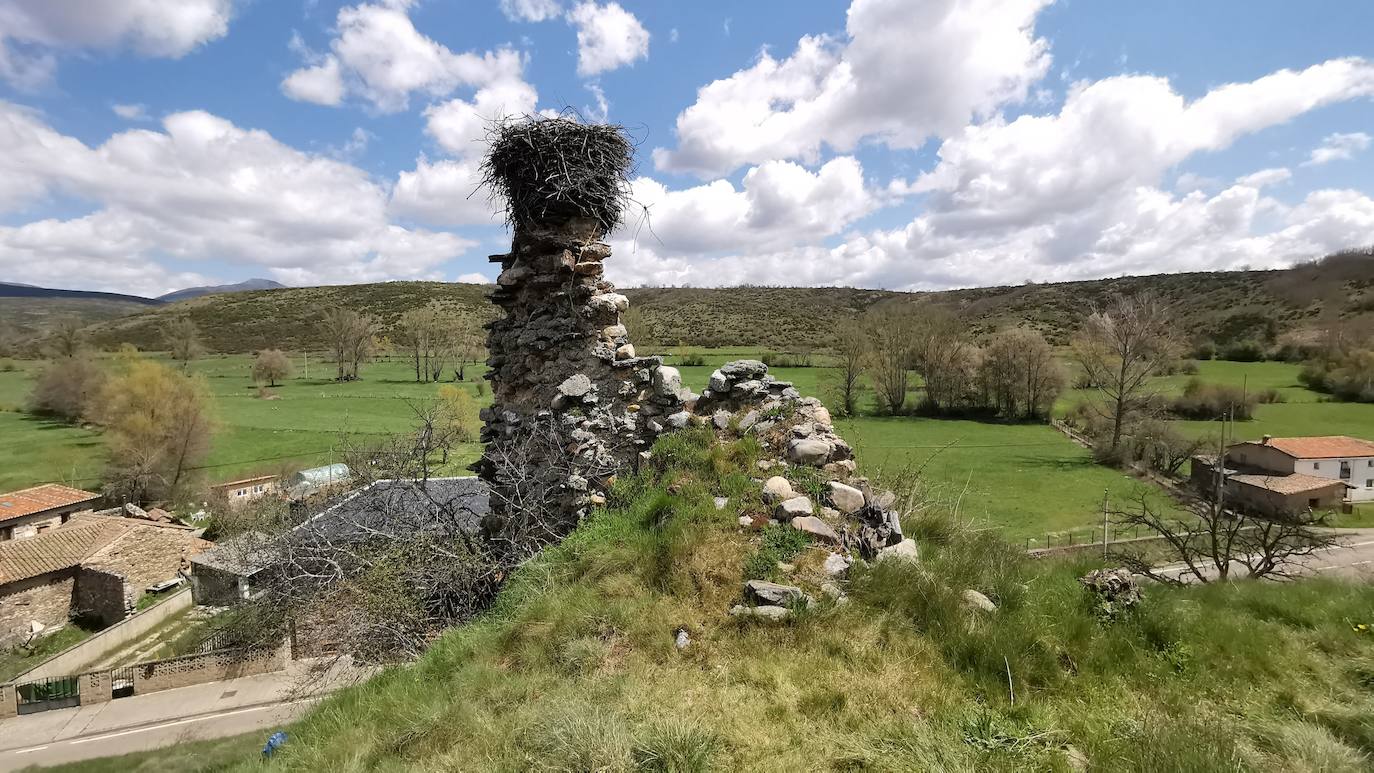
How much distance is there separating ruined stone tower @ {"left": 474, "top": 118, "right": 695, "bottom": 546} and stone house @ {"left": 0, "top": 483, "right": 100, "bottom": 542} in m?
30.9

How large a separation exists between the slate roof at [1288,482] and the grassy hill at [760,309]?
745cm

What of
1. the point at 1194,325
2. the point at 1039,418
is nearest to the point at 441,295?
the point at 1039,418

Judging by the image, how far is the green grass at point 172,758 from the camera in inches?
466

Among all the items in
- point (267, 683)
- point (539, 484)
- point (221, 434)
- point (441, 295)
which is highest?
point (441, 295)

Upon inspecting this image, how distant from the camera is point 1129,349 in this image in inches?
1330

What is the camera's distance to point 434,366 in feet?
208

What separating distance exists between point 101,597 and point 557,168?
1102 inches

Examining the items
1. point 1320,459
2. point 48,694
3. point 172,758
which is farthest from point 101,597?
point 1320,459

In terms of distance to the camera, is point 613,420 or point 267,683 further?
point 267,683

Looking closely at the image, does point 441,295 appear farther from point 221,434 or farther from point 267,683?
point 267,683

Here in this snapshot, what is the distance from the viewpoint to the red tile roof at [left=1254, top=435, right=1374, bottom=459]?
2647 cm

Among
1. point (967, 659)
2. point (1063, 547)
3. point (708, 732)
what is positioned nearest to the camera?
point (708, 732)

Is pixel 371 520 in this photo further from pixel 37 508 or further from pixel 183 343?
pixel 183 343

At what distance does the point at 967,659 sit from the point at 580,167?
6892 millimetres
